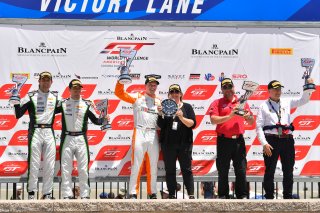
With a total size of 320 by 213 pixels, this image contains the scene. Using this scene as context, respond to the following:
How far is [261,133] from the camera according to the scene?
8562mm

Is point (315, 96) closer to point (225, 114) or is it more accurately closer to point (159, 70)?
point (225, 114)

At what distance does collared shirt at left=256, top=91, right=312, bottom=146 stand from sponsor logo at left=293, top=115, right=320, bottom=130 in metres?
0.72

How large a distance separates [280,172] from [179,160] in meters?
1.84

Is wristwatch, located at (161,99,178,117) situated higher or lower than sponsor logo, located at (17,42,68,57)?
lower

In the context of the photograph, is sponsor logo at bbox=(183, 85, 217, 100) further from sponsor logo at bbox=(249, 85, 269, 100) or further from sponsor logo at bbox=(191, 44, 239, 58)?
sponsor logo at bbox=(249, 85, 269, 100)

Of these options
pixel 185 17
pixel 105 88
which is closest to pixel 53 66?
pixel 105 88

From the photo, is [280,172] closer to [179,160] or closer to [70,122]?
[179,160]

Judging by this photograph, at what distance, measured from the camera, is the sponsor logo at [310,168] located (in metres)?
9.56

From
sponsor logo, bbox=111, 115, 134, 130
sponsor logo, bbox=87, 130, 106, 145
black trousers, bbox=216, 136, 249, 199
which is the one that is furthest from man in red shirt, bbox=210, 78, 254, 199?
sponsor logo, bbox=87, 130, 106, 145

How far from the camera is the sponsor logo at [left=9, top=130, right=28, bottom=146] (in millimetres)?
9258

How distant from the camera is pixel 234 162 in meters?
8.59

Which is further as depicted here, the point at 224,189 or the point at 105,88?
the point at 105,88

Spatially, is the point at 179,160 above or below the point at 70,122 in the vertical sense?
below

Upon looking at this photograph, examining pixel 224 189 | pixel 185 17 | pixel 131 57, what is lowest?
pixel 224 189
